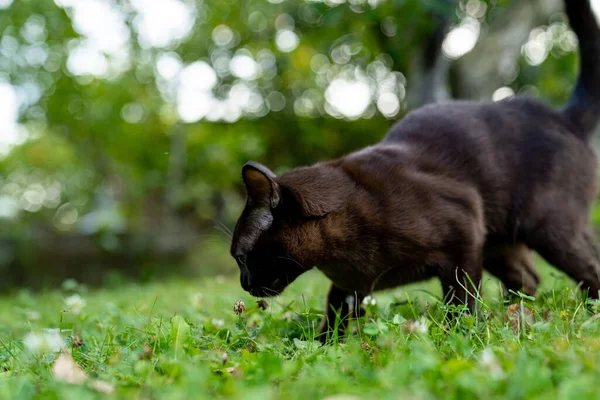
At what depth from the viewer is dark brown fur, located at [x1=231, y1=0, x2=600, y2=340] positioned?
96.2 inches

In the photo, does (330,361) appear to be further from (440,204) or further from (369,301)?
(440,204)

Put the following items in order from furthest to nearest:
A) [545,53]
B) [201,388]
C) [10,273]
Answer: [545,53] → [10,273] → [201,388]

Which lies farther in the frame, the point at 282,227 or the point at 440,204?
the point at 440,204

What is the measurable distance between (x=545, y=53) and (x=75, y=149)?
29.0 feet

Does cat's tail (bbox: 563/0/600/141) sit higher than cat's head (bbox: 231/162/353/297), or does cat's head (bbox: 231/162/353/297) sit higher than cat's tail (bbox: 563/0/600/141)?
cat's tail (bbox: 563/0/600/141)

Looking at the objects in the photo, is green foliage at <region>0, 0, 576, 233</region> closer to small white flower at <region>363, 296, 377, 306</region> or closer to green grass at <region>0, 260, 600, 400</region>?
small white flower at <region>363, 296, 377, 306</region>

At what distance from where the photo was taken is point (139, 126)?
841cm

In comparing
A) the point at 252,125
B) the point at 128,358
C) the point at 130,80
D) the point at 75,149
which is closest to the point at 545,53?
the point at 252,125

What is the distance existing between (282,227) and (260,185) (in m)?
0.21

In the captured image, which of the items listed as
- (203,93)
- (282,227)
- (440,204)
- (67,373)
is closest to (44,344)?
(67,373)

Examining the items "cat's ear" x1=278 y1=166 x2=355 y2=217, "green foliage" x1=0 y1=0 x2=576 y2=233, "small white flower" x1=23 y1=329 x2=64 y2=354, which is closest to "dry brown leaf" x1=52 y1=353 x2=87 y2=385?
"small white flower" x1=23 y1=329 x2=64 y2=354

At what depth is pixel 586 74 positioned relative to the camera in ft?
10.9

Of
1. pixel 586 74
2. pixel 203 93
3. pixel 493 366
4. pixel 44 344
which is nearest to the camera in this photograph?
pixel 493 366

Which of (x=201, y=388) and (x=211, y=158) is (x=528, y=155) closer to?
(x=201, y=388)
